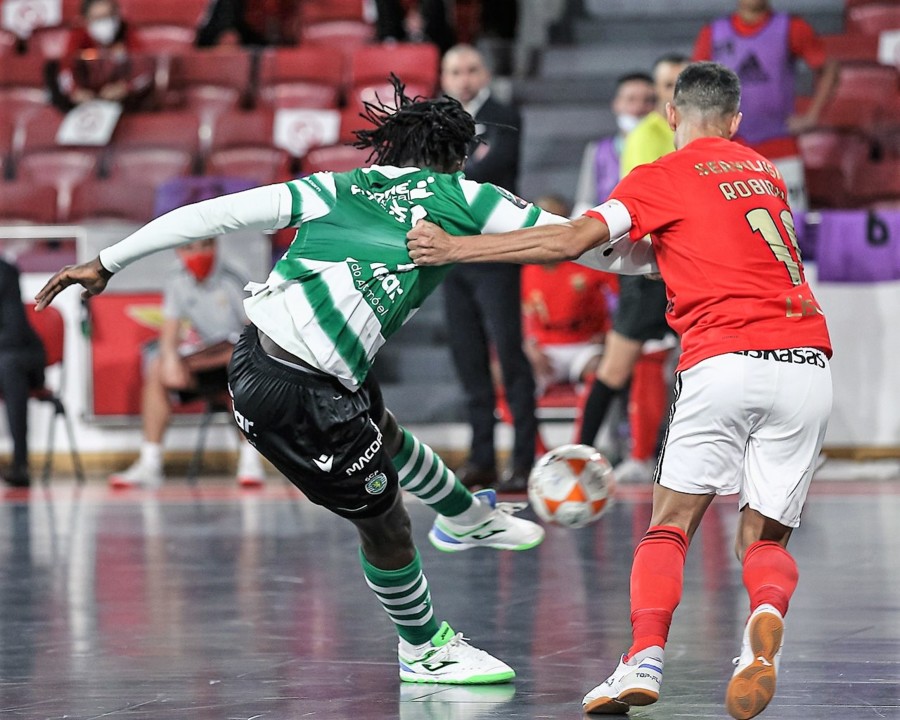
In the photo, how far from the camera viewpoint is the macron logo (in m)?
4.26

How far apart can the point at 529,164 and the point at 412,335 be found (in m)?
1.94

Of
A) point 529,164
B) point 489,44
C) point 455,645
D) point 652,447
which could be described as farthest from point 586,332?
point 455,645

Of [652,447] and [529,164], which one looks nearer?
[652,447]

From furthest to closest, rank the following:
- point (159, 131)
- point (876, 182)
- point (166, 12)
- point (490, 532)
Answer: point (166, 12) < point (159, 131) < point (876, 182) < point (490, 532)

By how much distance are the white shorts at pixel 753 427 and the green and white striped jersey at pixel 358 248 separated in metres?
0.60

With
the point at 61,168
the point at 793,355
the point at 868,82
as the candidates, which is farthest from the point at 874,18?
the point at 793,355

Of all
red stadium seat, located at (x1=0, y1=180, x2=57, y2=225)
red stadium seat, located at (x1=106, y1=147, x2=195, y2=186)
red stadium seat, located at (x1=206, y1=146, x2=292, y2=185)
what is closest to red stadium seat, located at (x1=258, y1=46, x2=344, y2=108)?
red stadium seat, located at (x1=206, y1=146, x2=292, y2=185)

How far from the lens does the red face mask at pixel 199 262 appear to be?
10.3 meters

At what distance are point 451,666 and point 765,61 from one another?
645 cm

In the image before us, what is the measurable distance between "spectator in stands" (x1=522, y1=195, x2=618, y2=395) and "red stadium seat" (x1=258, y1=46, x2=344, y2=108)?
345 cm

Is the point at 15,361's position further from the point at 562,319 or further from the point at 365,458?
the point at 365,458

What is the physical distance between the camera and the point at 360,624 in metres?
5.41

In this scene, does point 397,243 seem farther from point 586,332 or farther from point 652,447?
point 586,332

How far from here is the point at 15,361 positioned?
405 inches
